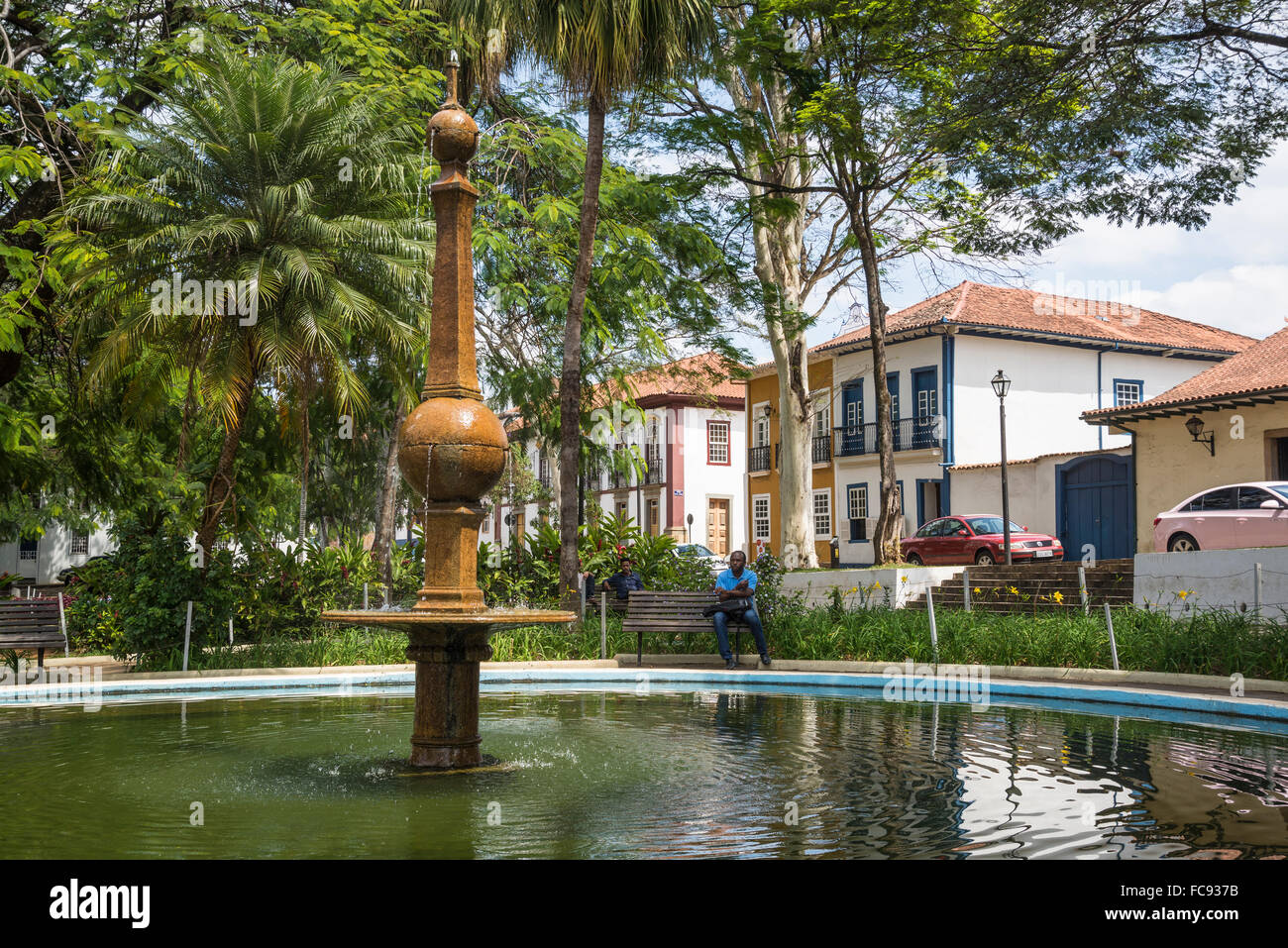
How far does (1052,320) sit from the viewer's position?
3712cm

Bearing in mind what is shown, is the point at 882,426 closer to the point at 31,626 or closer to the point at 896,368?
the point at 31,626

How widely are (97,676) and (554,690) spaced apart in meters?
5.71

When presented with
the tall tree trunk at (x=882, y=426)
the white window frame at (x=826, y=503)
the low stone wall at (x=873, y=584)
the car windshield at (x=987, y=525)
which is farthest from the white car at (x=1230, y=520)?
the white window frame at (x=826, y=503)

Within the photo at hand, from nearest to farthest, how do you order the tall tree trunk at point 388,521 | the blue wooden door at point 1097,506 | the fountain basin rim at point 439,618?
the fountain basin rim at point 439,618 → the tall tree trunk at point 388,521 → the blue wooden door at point 1097,506

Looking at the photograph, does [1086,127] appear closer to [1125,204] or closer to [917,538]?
[1125,204]

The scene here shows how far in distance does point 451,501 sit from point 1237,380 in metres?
23.8

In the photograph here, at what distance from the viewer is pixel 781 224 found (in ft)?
86.1

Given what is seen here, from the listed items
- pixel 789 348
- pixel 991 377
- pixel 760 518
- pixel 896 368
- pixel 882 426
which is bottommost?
pixel 760 518

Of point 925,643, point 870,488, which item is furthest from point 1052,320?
point 925,643

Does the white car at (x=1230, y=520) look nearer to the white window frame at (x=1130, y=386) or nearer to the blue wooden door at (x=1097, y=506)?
the blue wooden door at (x=1097, y=506)

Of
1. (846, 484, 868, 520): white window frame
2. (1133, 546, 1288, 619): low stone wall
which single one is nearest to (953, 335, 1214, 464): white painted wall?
(846, 484, 868, 520): white window frame

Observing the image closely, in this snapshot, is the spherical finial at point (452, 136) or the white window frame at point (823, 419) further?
the white window frame at point (823, 419)

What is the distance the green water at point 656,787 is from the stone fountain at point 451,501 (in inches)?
Result: 16.9

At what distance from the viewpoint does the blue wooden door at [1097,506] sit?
97.7 ft
